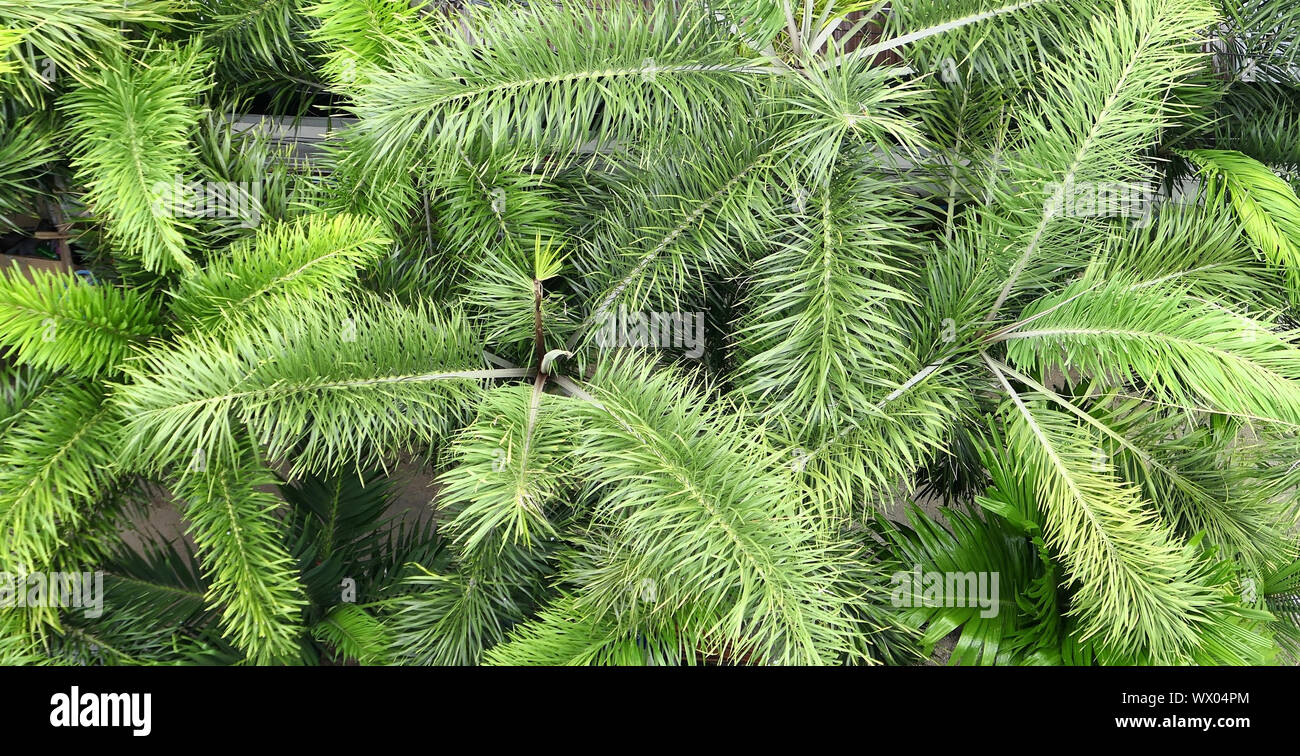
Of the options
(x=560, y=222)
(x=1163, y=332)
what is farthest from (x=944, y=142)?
(x=560, y=222)

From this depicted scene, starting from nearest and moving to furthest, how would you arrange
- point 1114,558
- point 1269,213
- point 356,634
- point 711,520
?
1. point 711,520
2. point 1114,558
3. point 356,634
4. point 1269,213

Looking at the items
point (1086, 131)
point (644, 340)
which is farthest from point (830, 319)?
point (1086, 131)

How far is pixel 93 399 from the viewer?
1.74m

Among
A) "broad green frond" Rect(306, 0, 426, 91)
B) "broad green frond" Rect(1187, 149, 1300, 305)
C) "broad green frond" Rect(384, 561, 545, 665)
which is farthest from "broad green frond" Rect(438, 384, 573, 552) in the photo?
"broad green frond" Rect(1187, 149, 1300, 305)

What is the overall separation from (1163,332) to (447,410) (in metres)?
1.35

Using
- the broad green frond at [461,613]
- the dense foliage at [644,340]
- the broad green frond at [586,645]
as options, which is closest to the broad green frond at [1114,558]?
the dense foliage at [644,340]

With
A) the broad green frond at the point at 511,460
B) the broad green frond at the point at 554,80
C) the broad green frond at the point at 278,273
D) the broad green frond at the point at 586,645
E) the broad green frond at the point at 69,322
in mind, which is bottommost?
the broad green frond at the point at 586,645

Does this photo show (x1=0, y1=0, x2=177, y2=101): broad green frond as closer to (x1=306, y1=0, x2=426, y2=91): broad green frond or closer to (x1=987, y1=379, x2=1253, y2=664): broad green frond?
(x1=306, y1=0, x2=426, y2=91): broad green frond

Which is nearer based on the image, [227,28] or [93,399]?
[93,399]

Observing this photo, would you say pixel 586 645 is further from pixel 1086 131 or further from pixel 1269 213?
pixel 1269 213

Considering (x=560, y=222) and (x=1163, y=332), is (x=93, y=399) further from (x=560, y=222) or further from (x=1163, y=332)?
(x=1163, y=332)

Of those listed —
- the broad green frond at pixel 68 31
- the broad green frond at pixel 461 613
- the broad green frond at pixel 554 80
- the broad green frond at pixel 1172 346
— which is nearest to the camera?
the broad green frond at pixel 1172 346

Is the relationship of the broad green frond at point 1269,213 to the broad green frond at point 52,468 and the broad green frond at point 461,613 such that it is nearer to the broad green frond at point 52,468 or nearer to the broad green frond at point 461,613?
the broad green frond at point 461,613

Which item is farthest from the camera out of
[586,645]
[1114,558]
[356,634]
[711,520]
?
[356,634]
